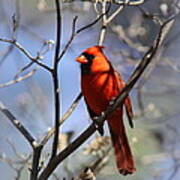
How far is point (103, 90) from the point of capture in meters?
3.20

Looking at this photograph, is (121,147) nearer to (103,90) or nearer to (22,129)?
(103,90)

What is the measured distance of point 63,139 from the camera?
3.49 meters

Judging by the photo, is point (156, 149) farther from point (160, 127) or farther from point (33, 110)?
point (33, 110)

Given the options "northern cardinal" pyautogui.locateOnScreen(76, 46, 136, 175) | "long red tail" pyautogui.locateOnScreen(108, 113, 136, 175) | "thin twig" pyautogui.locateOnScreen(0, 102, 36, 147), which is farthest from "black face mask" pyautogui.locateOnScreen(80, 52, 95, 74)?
"thin twig" pyautogui.locateOnScreen(0, 102, 36, 147)

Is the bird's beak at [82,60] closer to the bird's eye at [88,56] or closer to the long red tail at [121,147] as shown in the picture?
the bird's eye at [88,56]

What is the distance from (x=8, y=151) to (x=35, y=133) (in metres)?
1.10

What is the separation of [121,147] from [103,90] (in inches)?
11.5

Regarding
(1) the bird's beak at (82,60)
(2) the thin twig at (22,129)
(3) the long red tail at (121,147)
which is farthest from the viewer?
(1) the bird's beak at (82,60)

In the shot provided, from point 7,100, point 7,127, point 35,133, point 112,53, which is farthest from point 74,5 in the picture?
point 7,100

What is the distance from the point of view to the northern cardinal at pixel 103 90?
3.18 m

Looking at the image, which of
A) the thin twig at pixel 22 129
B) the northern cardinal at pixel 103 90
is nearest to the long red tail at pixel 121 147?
the northern cardinal at pixel 103 90

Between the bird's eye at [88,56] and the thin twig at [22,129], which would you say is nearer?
the thin twig at [22,129]

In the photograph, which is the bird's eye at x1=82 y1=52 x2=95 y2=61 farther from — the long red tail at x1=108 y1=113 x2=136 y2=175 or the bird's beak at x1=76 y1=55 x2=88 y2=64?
the long red tail at x1=108 y1=113 x2=136 y2=175

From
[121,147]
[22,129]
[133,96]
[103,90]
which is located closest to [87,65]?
[103,90]
